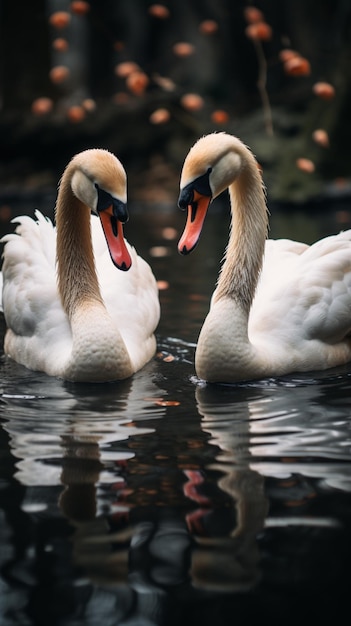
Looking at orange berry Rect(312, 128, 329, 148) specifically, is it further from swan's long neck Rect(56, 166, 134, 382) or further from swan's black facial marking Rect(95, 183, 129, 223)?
swan's black facial marking Rect(95, 183, 129, 223)

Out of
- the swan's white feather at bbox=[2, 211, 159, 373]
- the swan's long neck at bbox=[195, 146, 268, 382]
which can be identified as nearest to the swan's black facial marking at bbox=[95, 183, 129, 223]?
the swan's long neck at bbox=[195, 146, 268, 382]

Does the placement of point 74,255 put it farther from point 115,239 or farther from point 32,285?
point 115,239

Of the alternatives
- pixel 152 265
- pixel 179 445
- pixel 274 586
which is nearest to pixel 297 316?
pixel 179 445

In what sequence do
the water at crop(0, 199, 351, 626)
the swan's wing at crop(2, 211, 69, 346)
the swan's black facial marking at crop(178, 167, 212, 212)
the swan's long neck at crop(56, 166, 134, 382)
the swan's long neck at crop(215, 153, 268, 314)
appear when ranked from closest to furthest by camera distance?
the water at crop(0, 199, 351, 626)
the swan's black facial marking at crop(178, 167, 212, 212)
the swan's long neck at crop(56, 166, 134, 382)
the swan's long neck at crop(215, 153, 268, 314)
the swan's wing at crop(2, 211, 69, 346)

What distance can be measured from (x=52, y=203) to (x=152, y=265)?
8.02 metres

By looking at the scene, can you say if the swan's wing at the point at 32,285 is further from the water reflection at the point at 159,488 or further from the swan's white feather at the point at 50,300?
the water reflection at the point at 159,488

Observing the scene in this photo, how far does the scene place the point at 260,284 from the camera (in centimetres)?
707

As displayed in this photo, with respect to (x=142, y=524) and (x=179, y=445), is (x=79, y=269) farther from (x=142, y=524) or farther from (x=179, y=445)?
(x=142, y=524)

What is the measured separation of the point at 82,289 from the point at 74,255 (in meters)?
0.23

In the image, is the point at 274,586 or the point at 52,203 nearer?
the point at 274,586

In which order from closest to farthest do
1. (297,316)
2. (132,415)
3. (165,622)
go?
1. (165,622)
2. (132,415)
3. (297,316)

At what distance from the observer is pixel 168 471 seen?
452 centimetres

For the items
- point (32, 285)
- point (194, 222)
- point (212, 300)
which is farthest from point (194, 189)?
point (32, 285)

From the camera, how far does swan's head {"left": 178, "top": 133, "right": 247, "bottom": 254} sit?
232 inches
